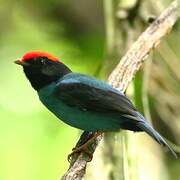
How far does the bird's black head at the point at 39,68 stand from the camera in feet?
14.7

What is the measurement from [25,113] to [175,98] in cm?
153

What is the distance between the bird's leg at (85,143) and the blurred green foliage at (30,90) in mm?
988

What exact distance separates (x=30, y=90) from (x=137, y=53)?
107 inches

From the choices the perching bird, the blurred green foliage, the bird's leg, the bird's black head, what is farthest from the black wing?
the blurred green foliage

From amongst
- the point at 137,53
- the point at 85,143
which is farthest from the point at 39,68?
the point at 137,53

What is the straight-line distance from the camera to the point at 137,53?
4.75m

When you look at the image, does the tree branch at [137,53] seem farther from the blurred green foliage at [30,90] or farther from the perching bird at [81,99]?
the blurred green foliage at [30,90]

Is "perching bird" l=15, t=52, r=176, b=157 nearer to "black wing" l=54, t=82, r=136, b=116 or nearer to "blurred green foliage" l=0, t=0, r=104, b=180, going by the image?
"black wing" l=54, t=82, r=136, b=116

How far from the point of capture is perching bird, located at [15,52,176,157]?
13.9ft

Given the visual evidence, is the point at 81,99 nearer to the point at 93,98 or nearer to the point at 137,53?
the point at 93,98

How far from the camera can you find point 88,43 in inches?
247

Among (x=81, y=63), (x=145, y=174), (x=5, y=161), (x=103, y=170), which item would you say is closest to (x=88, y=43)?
Answer: (x=81, y=63)

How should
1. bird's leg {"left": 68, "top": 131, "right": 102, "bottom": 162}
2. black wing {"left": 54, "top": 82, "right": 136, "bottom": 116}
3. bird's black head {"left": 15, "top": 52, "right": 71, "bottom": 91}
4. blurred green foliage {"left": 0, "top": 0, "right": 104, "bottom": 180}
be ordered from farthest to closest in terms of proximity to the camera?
1. blurred green foliage {"left": 0, "top": 0, "right": 104, "bottom": 180}
2. bird's black head {"left": 15, "top": 52, "right": 71, "bottom": 91}
3. bird's leg {"left": 68, "top": 131, "right": 102, "bottom": 162}
4. black wing {"left": 54, "top": 82, "right": 136, "bottom": 116}

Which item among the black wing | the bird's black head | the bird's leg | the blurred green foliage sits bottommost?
the bird's leg
